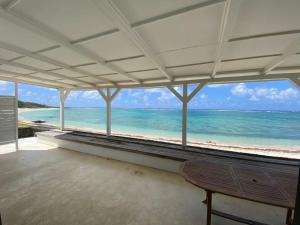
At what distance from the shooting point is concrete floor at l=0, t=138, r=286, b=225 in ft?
7.02

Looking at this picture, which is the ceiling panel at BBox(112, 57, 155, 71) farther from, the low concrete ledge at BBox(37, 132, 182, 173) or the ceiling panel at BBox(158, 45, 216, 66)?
the low concrete ledge at BBox(37, 132, 182, 173)

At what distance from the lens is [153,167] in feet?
13.2

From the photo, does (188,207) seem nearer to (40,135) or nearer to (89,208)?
(89,208)

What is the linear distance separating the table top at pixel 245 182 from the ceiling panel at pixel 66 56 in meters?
2.79

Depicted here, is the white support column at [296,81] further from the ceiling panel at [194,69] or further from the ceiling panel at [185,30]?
the ceiling panel at [185,30]

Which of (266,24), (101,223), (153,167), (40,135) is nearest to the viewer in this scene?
(266,24)

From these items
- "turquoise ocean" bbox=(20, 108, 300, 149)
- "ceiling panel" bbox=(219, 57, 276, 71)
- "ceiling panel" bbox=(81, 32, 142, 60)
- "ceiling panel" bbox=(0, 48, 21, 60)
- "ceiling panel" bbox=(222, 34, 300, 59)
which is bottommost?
"turquoise ocean" bbox=(20, 108, 300, 149)

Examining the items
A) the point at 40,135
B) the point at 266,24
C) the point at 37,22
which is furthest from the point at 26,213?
the point at 40,135

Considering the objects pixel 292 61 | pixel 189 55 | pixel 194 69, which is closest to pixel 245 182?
pixel 189 55

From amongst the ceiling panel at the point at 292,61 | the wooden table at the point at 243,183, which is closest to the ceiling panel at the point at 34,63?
the wooden table at the point at 243,183

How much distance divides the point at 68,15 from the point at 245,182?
9.36ft

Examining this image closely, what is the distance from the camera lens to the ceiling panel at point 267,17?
1421mm

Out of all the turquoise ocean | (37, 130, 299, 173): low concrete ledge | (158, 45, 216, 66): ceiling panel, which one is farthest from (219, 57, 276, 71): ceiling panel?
the turquoise ocean

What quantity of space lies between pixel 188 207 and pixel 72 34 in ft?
10.3
